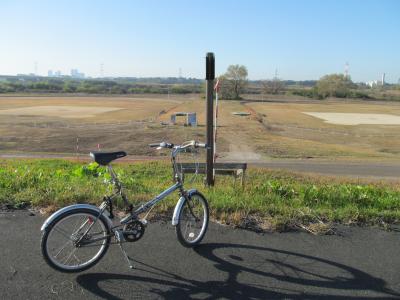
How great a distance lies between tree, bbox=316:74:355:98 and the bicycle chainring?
387ft

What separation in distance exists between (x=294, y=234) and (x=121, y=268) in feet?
6.31

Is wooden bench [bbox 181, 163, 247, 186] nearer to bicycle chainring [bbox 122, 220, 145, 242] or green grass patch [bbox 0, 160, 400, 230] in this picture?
green grass patch [bbox 0, 160, 400, 230]

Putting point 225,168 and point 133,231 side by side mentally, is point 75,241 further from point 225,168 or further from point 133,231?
point 225,168

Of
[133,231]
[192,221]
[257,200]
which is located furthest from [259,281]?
[257,200]

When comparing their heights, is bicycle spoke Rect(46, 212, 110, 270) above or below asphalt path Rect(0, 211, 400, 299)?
above

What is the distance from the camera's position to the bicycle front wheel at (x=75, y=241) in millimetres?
3424

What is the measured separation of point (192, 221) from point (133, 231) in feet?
2.39

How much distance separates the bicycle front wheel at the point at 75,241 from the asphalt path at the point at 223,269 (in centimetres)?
10

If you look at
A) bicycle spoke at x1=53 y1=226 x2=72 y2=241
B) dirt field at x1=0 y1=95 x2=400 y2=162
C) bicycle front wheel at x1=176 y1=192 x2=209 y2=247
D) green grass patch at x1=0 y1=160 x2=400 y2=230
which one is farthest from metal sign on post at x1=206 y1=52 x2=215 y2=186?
dirt field at x1=0 y1=95 x2=400 y2=162

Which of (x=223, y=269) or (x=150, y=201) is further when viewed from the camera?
(x=150, y=201)

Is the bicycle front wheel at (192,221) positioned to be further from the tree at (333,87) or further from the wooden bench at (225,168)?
the tree at (333,87)

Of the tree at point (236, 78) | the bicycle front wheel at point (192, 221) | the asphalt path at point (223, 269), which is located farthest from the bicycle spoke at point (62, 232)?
the tree at point (236, 78)

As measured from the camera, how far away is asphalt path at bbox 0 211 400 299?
3.20m

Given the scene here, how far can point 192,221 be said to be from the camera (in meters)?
4.25
